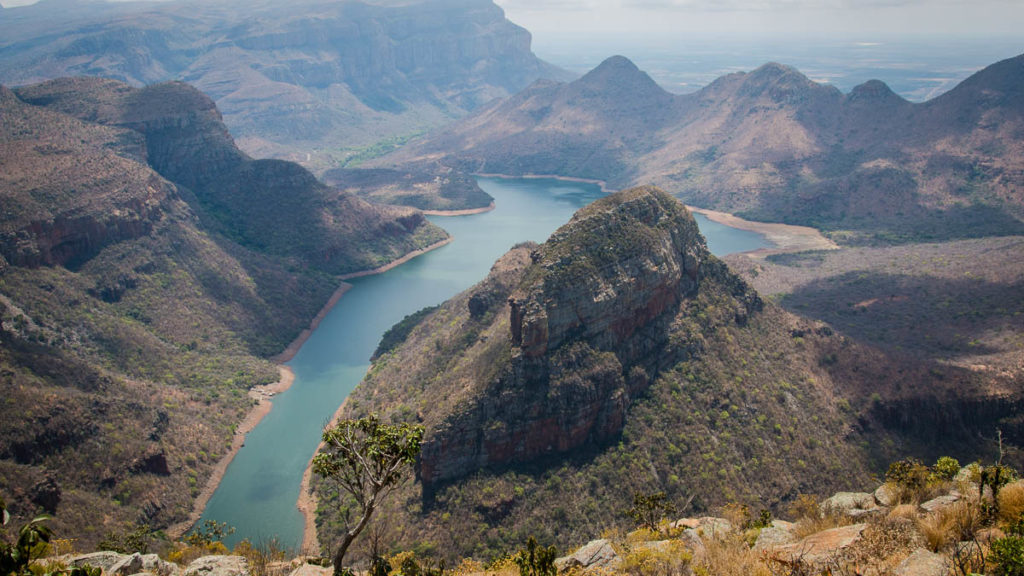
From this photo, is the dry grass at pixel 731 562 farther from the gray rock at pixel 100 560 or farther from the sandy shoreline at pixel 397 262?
the sandy shoreline at pixel 397 262

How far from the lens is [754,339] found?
6381 centimetres

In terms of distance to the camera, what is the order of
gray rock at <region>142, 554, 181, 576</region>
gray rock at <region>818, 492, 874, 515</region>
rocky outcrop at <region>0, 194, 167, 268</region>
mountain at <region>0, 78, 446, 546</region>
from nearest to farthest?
gray rock at <region>142, 554, 181, 576</region>
gray rock at <region>818, 492, 874, 515</region>
mountain at <region>0, 78, 446, 546</region>
rocky outcrop at <region>0, 194, 167, 268</region>

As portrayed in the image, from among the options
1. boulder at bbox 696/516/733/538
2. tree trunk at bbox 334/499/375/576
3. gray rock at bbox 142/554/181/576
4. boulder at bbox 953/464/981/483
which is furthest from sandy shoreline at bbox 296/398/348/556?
boulder at bbox 953/464/981/483

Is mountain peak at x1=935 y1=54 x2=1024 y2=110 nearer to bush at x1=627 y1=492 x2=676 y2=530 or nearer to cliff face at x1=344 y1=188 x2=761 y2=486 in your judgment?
cliff face at x1=344 y1=188 x2=761 y2=486

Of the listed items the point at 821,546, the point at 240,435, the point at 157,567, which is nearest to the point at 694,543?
the point at 821,546

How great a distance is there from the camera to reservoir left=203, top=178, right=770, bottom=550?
204 feet

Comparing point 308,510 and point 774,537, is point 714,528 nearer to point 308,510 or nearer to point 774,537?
point 774,537

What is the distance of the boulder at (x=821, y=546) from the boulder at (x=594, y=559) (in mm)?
7515

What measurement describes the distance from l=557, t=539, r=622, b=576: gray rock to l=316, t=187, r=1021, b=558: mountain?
1464cm

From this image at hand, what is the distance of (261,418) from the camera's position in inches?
3076

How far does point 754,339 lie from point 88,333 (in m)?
77.2

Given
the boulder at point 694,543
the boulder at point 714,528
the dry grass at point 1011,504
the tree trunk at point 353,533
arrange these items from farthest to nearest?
the boulder at point 714,528 < the boulder at point 694,543 < the tree trunk at point 353,533 < the dry grass at point 1011,504

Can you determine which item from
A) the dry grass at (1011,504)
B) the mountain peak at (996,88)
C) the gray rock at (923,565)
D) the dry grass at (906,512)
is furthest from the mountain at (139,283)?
the mountain peak at (996,88)

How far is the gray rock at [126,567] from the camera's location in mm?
27297
